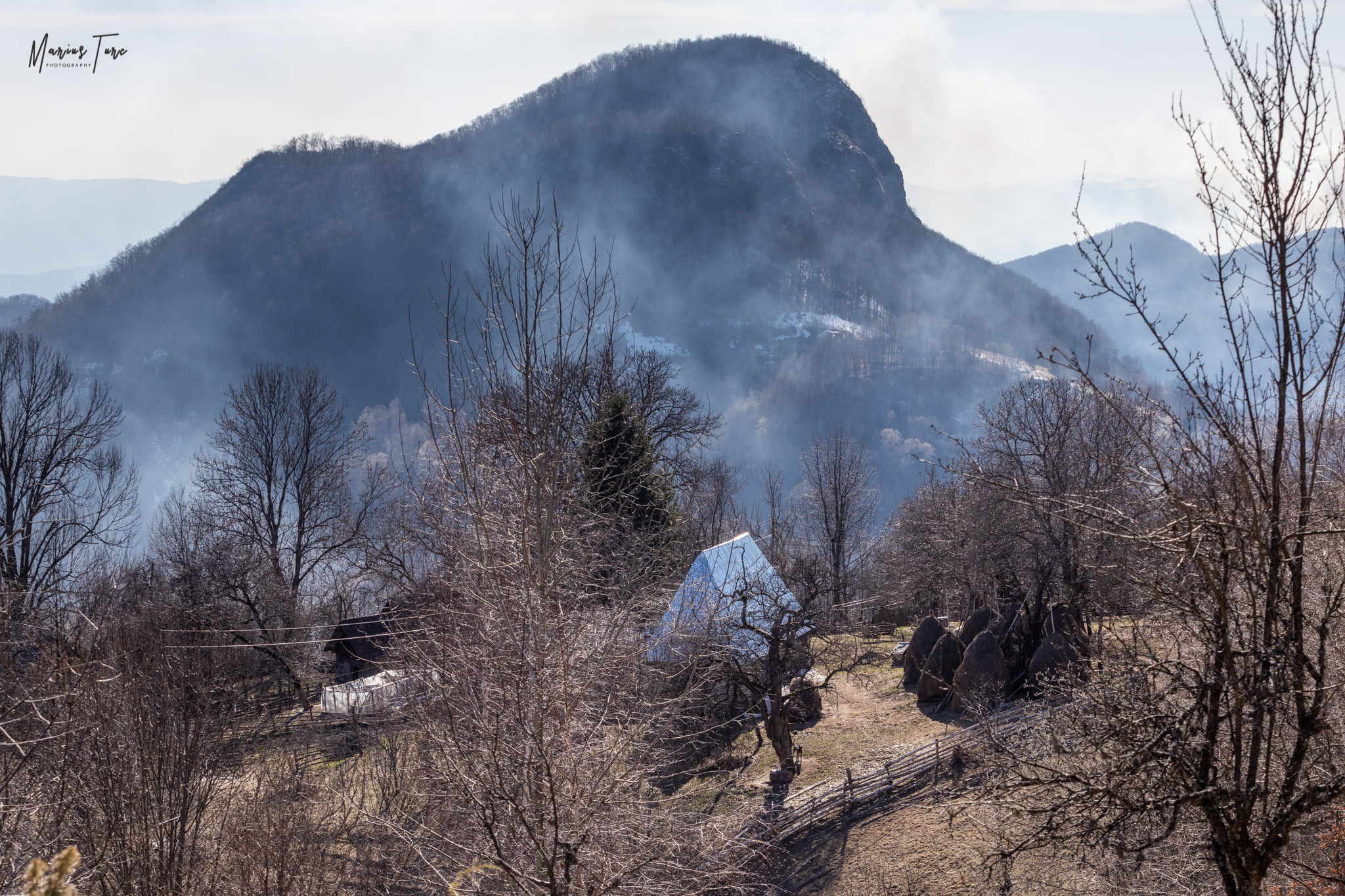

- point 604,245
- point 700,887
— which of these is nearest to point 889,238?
point 604,245

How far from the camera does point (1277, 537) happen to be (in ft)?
13.2

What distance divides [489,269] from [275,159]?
151 meters

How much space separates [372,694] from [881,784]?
1049cm

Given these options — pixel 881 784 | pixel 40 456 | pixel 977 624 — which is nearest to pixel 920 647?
pixel 977 624

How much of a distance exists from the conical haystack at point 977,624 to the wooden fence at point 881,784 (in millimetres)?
3375

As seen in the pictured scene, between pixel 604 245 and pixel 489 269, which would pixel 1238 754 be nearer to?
pixel 489 269

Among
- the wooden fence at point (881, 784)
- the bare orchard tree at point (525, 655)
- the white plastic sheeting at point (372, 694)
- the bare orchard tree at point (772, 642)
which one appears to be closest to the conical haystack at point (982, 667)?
the wooden fence at point (881, 784)

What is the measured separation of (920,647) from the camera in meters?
19.6

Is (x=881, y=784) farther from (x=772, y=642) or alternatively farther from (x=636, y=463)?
(x=636, y=463)

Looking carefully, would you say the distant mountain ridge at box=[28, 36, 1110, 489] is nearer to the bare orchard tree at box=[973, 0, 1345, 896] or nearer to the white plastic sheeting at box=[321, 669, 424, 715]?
the white plastic sheeting at box=[321, 669, 424, 715]

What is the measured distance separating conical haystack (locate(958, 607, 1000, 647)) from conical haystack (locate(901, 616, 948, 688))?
0.76 meters

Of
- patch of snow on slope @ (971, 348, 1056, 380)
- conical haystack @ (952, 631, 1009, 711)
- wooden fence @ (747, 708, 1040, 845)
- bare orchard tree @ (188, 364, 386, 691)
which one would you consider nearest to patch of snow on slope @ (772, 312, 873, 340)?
patch of snow on slope @ (971, 348, 1056, 380)

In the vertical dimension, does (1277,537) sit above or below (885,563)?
above

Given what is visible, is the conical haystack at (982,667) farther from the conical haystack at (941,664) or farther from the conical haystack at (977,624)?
the conical haystack at (941,664)
